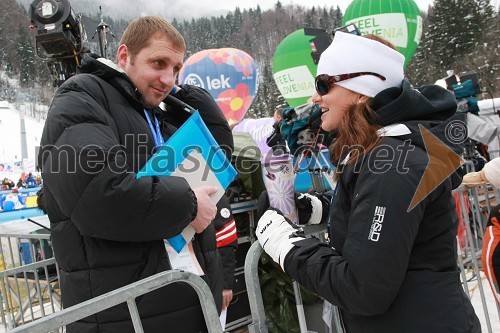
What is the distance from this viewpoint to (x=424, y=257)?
1253 millimetres

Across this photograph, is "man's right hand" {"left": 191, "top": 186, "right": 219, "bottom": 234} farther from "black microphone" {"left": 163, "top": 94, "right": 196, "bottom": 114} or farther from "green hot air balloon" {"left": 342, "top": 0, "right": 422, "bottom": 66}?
"green hot air balloon" {"left": 342, "top": 0, "right": 422, "bottom": 66}

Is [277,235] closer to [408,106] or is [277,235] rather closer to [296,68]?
[408,106]

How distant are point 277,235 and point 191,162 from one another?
430 mm

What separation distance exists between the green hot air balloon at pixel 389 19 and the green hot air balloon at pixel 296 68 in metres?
2.55

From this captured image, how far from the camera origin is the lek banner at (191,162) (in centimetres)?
149

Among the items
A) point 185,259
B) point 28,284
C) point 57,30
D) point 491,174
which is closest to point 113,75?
point 185,259

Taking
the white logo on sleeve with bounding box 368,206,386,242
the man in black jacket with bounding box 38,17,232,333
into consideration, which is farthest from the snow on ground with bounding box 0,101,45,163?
the white logo on sleeve with bounding box 368,206,386,242

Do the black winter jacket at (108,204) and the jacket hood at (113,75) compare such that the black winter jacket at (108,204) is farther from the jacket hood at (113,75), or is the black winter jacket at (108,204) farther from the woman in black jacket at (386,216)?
the woman in black jacket at (386,216)

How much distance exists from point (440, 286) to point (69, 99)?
1351mm

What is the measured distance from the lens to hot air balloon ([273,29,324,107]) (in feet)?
43.0

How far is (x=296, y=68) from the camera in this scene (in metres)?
13.4

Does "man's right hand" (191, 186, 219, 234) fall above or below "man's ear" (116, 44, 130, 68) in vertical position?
below

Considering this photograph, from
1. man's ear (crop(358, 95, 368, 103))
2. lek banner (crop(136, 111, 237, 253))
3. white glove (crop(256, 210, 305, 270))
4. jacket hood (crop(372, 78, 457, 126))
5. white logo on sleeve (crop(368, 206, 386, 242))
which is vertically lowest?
white glove (crop(256, 210, 305, 270))

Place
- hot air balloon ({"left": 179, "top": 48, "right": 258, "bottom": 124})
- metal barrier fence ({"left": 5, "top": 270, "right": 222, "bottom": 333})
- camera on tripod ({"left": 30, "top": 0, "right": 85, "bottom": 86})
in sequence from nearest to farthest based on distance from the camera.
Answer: metal barrier fence ({"left": 5, "top": 270, "right": 222, "bottom": 333}) → camera on tripod ({"left": 30, "top": 0, "right": 85, "bottom": 86}) → hot air balloon ({"left": 179, "top": 48, "right": 258, "bottom": 124})
